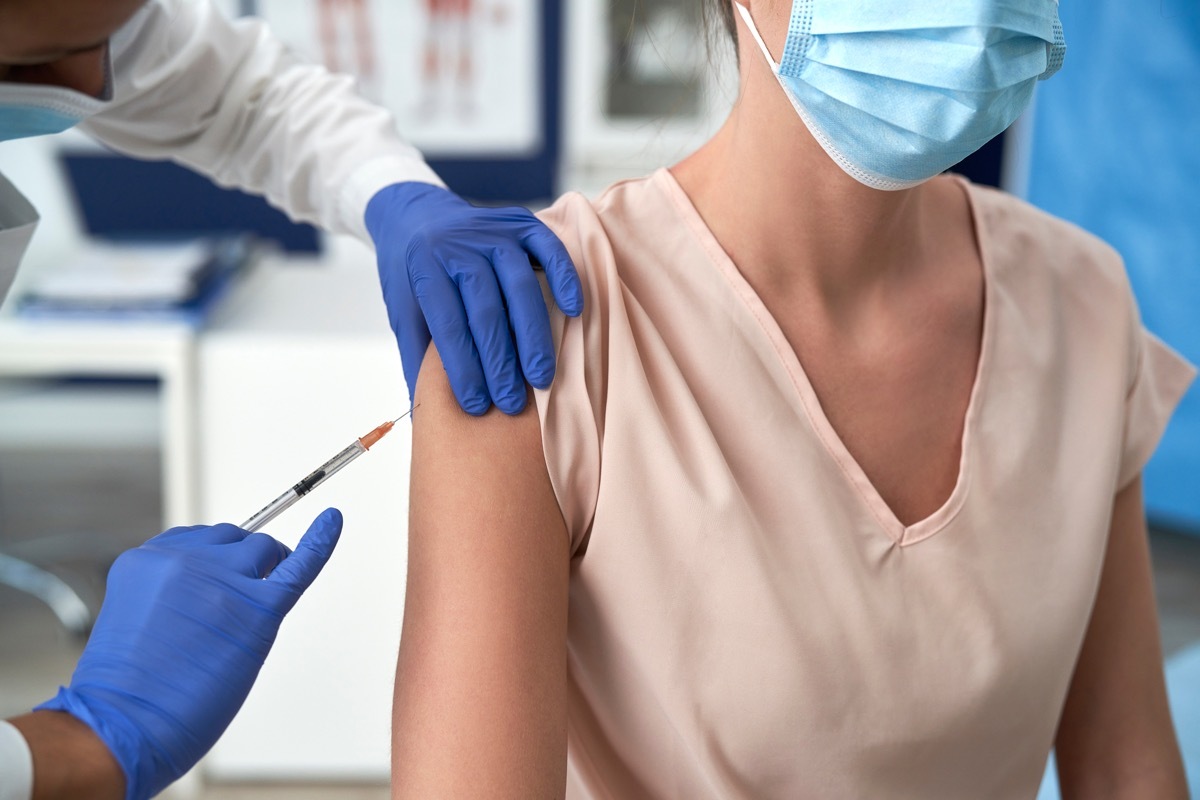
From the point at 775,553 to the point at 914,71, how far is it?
38 centimetres

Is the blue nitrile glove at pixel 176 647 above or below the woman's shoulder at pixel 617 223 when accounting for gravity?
below

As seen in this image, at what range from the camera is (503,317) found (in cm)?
92

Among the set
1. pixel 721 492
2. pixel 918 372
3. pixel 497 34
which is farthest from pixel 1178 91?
pixel 721 492

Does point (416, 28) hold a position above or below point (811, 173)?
below

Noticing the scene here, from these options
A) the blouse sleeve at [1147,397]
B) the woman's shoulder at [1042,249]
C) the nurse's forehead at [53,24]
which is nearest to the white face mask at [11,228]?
the nurse's forehead at [53,24]

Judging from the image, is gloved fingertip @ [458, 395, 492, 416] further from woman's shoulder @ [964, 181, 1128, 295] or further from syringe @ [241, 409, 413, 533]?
woman's shoulder @ [964, 181, 1128, 295]

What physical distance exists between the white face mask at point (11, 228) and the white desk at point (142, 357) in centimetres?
84

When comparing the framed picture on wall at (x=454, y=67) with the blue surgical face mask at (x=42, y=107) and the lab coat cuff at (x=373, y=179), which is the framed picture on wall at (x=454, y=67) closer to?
the lab coat cuff at (x=373, y=179)

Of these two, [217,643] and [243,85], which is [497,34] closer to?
[243,85]

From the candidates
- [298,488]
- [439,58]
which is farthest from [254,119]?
[439,58]

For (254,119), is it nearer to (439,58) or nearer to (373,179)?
Answer: (373,179)

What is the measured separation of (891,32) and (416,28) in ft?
7.75

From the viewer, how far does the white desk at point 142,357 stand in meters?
2.05

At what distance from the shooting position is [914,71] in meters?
0.87
